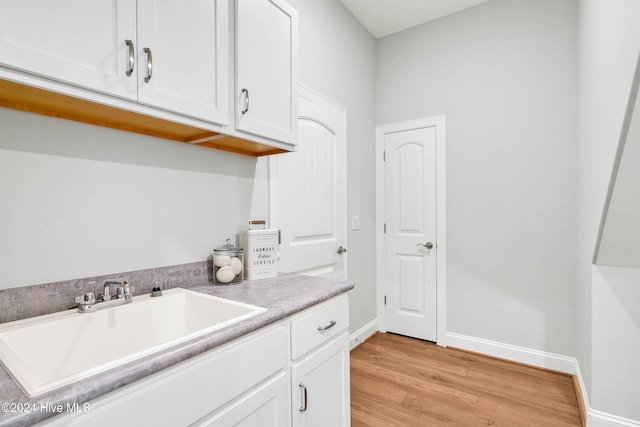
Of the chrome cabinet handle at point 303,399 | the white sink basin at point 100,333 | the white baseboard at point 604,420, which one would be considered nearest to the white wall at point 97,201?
the white sink basin at point 100,333

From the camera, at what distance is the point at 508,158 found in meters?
2.56

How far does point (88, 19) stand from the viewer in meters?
0.90

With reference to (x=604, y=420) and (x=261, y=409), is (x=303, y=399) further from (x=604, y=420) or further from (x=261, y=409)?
(x=604, y=420)

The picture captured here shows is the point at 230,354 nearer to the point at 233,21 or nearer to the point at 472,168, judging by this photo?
the point at 233,21

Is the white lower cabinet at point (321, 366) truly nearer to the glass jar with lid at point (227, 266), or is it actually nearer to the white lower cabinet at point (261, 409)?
the white lower cabinet at point (261, 409)

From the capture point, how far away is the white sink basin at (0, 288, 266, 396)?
29.4 inches

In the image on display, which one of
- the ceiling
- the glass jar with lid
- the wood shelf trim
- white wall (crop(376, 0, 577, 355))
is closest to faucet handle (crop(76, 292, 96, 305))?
the glass jar with lid

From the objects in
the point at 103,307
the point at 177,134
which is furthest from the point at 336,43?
the point at 103,307

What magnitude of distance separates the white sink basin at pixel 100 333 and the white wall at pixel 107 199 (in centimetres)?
19

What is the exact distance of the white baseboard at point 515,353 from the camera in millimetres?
2355

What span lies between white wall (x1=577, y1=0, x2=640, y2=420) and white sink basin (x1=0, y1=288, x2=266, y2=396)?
5.57ft

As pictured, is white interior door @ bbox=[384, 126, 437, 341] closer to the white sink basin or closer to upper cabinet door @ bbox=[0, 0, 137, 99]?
the white sink basin

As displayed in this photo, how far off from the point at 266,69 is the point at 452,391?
2.28m

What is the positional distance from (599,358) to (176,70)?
241 cm
